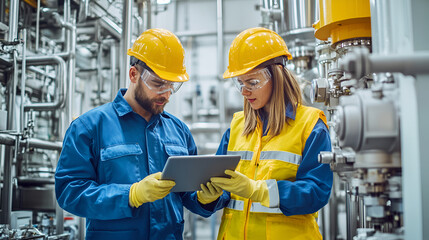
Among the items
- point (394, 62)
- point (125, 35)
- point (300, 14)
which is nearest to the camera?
point (394, 62)

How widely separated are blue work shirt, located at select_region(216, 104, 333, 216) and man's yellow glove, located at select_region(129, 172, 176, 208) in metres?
0.42

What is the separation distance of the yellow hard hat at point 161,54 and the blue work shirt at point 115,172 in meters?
0.20

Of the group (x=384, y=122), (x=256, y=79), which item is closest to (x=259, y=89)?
(x=256, y=79)

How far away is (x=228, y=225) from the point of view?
158cm

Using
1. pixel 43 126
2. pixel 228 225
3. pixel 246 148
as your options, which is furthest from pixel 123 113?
pixel 43 126

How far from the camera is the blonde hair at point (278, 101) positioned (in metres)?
1.56

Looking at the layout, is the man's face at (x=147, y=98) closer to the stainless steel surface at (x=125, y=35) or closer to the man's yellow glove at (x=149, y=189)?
the man's yellow glove at (x=149, y=189)

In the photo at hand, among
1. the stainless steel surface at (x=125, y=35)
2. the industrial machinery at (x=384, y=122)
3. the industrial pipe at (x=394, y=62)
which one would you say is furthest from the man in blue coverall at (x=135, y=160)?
the industrial pipe at (x=394, y=62)

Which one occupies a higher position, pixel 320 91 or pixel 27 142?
pixel 320 91

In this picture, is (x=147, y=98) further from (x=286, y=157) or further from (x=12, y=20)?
(x=12, y=20)

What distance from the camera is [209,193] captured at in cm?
152

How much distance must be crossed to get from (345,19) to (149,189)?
926 millimetres

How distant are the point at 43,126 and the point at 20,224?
129 cm

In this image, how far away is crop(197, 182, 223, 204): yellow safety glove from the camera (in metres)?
1.47
